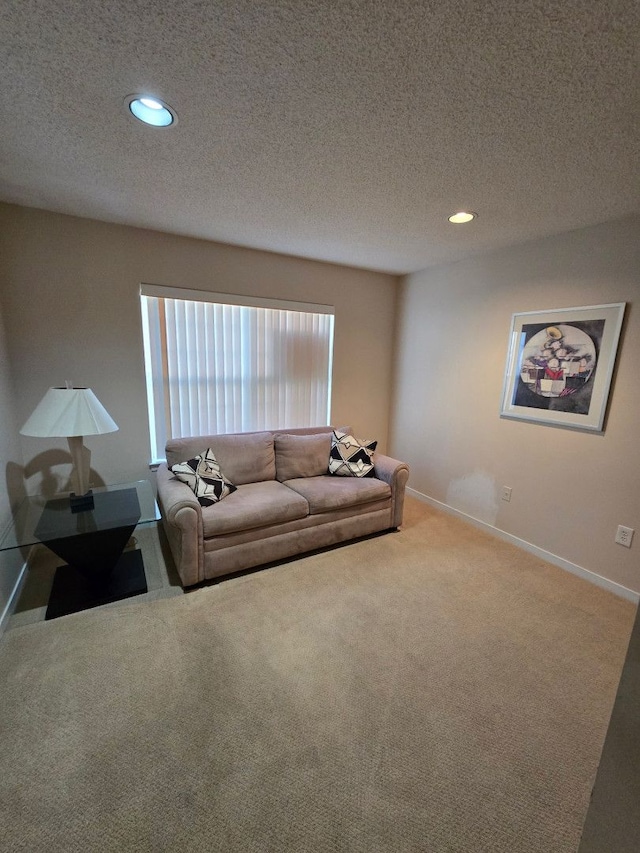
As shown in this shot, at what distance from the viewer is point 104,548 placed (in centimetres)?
207

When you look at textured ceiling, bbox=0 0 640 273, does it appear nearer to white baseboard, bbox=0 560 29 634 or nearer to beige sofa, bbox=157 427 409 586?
beige sofa, bbox=157 427 409 586

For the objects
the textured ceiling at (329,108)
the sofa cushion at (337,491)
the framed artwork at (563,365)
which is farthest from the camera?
the sofa cushion at (337,491)

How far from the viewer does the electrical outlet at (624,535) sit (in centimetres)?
229

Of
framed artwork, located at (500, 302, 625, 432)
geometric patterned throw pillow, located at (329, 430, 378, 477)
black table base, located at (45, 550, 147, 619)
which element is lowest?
black table base, located at (45, 550, 147, 619)

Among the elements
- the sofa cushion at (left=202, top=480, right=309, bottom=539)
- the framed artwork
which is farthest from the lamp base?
the framed artwork

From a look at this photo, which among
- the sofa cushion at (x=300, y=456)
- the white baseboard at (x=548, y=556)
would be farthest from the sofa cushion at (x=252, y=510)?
the white baseboard at (x=548, y=556)

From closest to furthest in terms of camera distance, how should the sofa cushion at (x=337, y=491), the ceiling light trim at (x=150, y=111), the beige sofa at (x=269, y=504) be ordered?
the ceiling light trim at (x=150, y=111) < the beige sofa at (x=269, y=504) < the sofa cushion at (x=337, y=491)

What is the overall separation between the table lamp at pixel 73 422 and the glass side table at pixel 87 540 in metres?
0.14

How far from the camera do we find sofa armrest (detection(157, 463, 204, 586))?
2.11 meters

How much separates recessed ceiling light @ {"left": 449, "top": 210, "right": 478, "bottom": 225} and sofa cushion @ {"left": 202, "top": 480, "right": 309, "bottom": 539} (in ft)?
7.16

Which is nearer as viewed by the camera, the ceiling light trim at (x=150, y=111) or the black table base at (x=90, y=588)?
the ceiling light trim at (x=150, y=111)

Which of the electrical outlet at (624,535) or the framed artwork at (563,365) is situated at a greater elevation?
the framed artwork at (563,365)

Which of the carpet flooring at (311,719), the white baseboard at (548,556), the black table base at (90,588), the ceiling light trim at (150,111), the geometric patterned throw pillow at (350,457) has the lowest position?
the carpet flooring at (311,719)

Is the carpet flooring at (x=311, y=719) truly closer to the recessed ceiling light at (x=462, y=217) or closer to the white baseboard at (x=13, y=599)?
the white baseboard at (x=13, y=599)
